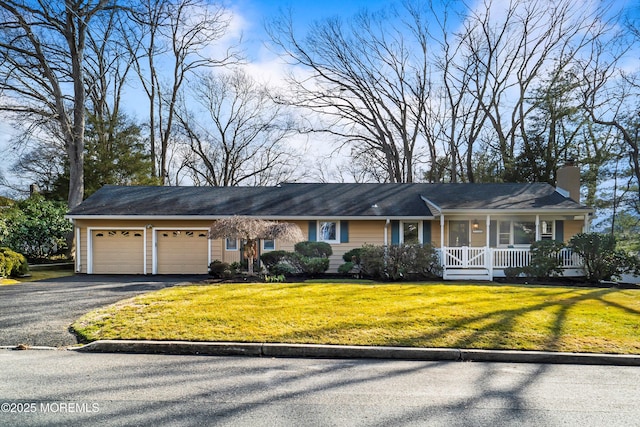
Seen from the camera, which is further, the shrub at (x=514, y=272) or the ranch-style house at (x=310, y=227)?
the ranch-style house at (x=310, y=227)

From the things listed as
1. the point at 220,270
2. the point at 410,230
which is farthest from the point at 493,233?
the point at 220,270

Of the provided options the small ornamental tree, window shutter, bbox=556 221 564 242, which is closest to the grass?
the small ornamental tree

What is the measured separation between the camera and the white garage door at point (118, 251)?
15547 mm

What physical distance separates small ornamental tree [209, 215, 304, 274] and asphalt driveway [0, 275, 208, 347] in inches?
94.2

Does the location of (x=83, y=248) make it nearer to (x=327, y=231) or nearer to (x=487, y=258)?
(x=327, y=231)

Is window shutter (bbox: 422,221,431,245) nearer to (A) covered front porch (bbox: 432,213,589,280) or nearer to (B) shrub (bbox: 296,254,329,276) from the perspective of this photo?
(A) covered front porch (bbox: 432,213,589,280)

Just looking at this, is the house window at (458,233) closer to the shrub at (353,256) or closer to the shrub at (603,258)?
the shrub at (603,258)

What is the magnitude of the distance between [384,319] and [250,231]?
6869mm

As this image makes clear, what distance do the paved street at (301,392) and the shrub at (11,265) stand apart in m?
10.5

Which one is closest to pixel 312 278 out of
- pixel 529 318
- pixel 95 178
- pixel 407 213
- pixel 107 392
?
pixel 407 213

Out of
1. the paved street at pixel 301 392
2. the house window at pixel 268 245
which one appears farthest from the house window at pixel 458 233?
the paved street at pixel 301 392

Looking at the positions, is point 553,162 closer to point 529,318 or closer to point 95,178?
point 529,318

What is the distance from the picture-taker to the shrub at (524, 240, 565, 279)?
13.4 meters

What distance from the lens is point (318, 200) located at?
17.2 meters
